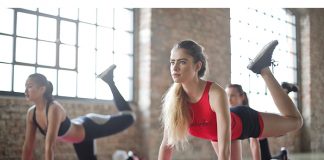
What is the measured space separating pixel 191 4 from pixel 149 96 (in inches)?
58.1

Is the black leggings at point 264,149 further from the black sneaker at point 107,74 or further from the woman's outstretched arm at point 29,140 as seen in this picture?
the woman's outstretched arm at point 29,140

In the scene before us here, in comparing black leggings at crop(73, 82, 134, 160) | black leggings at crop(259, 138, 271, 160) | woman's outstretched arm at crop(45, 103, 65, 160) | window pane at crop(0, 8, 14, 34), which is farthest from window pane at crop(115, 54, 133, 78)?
black leggings at crop(259, 138, 271, 160)

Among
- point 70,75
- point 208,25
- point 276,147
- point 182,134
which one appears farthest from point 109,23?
point 276,147

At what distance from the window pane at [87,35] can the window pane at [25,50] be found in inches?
26.7

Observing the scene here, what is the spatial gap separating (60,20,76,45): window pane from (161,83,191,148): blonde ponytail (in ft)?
9.12

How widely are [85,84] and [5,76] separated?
39.1 inches

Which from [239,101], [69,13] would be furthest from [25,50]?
[239,101]

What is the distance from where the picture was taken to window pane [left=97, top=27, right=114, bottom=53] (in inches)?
221

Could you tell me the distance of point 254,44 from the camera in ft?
24.7

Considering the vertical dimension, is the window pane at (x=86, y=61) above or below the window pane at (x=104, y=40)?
below

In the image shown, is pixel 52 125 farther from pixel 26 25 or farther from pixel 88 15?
pixel 88 15

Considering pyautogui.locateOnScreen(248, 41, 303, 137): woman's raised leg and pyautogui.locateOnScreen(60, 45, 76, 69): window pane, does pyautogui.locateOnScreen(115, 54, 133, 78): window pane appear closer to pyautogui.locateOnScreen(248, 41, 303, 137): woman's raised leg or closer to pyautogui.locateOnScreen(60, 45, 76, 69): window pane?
pyautogui.locateOnScreen(60, 45, 76, 69): window pane

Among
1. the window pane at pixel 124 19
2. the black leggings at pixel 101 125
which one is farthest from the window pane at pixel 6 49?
the window pane at pixel 124 19

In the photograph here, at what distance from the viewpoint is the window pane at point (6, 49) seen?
4.55 meters
